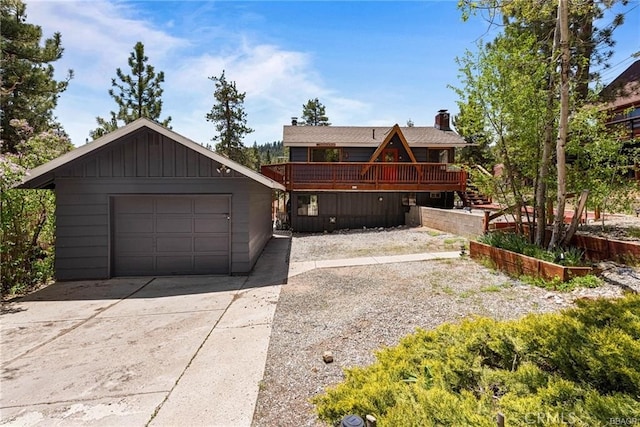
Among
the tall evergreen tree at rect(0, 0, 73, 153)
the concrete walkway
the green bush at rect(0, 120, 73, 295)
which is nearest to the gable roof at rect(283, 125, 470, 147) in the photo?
the green bush at rect(0, 120, 73, 295)

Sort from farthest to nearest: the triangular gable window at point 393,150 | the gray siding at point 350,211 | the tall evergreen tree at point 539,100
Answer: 1. the triangular gable window at point 393,150
2. the gray siding at point 350,211
3. the tall evergreen tree at point 539,100

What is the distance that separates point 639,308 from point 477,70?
618 centimetres

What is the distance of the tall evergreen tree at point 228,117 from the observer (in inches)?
974

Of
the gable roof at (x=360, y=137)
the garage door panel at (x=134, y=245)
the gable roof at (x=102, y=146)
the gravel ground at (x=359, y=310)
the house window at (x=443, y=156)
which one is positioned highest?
the gable roof at (x=360, y=137)

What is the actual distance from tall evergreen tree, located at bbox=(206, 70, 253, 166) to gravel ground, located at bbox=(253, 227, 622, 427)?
20911 mm

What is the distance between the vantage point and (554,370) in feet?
8.55

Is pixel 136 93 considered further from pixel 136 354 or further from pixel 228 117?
pixel 136 354

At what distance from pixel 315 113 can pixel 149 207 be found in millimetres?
38072

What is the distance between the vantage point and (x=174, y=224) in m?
7.82

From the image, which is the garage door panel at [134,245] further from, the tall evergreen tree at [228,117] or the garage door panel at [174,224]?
the tall evergreen tree at [228,117]

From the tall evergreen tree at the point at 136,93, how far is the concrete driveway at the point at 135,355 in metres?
17.0

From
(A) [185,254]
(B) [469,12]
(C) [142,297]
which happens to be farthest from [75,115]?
(B) [469,12]

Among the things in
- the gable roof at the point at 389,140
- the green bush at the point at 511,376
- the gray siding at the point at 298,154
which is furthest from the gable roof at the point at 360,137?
the green bush at the point at 511,376

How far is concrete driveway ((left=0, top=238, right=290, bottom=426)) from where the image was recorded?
2.84m
